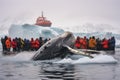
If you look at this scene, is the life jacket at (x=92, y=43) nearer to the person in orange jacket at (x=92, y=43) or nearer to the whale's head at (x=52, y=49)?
the person in orange jacket at (x=92, y=43)

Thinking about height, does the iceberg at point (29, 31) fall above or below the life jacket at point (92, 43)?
below

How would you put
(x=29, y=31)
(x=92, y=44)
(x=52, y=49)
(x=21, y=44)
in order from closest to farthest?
1. (x=52, y=49)
2. (x=92, y=44)
3. (x=21, y=44)
4. (x=29, y=31)

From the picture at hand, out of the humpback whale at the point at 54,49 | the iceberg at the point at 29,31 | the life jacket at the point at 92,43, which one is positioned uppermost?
the humpback whale at the point at 54,49

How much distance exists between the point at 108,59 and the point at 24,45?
20.4 m

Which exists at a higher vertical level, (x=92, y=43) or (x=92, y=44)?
(x=92, y=43)

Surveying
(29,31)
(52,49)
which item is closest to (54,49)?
(52,49)

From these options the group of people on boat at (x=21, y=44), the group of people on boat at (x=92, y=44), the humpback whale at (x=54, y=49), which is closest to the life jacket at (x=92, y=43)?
the group of people on boat at (x=92, y=44)

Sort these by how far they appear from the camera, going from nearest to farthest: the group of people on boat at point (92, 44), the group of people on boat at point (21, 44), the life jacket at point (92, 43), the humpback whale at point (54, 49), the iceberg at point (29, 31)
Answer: the humpback whale at point (54, 49)
the group of people on boat at point (92, 44)
the group of people on boat at point (21, 44)
the life jacket at point (92, 43)
the iceberg at point (29, 31)

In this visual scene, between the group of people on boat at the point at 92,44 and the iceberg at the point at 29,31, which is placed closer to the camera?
the group of people on boat at the point at 92,44

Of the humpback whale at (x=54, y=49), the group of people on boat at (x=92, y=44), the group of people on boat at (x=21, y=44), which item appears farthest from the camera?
the group of people on boat at (x=21, y=44)

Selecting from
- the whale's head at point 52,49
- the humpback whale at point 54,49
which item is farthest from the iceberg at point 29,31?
the whale's head at point 52,49

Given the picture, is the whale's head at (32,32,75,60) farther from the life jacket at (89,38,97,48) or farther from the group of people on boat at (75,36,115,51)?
the life jacket at (89,38,97,48)

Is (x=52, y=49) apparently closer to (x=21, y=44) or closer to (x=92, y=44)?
(x=92, y=44)

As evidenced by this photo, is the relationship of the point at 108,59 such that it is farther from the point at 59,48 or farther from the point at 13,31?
the point at 13,31
